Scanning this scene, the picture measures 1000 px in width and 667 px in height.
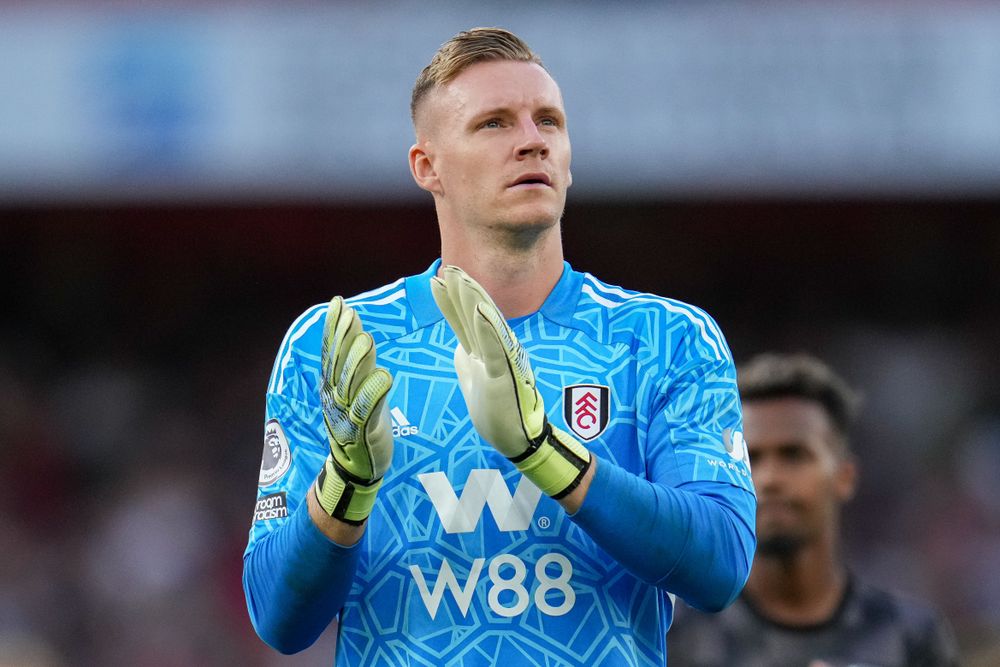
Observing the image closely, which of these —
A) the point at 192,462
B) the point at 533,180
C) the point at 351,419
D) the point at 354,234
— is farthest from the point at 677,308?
the point at 354,234

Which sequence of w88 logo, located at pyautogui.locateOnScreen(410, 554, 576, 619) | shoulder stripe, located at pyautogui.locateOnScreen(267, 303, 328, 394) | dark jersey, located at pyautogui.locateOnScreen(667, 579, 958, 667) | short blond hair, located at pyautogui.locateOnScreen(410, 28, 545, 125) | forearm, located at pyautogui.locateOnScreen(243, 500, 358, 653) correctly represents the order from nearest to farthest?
forearm, located at pyautogui.locateOnScreen(243, 500, 358, 653)
w88 logo, located at pyautogui.locateOnScreen(410, 554, 576, 619)
shoulder stripe, located at pyautogui.locateOnScreen(267, 303, 328, 394)
short blond hair, located at pyautogui.locateOnScreen(410, 28, 545, 125)
dark jersey, located at pyautogui.locateOnScreen(667, 579, 958, 667)

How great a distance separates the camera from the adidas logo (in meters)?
2.76

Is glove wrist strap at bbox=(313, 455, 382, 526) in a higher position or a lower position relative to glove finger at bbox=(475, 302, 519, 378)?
lower

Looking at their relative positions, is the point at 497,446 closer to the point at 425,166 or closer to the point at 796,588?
the point at 425,166

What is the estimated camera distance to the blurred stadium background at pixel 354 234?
8914 mm

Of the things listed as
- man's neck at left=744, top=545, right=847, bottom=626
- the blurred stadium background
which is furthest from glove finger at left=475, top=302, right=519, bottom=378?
the blurred stadium background

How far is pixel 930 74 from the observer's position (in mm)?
8914

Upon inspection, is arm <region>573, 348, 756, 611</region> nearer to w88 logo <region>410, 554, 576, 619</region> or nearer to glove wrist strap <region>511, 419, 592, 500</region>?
glove wrist strap <region>511, 419, 592, 500</region>

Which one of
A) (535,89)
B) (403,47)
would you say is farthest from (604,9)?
(535,89)

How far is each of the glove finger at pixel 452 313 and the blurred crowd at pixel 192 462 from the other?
20.9 ft

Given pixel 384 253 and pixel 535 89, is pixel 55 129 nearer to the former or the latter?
pixel 384 253

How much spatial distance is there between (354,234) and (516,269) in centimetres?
852

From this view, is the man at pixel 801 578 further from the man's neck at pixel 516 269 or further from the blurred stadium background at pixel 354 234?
the blurred stadium background at pixel 354 234

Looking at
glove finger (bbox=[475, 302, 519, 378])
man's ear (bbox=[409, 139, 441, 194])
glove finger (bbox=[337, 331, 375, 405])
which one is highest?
man's ear (bbox=[409, 139, 441, 194])
